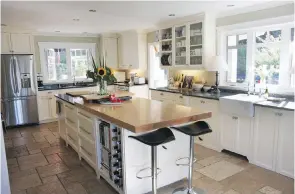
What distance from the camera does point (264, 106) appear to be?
121 inches

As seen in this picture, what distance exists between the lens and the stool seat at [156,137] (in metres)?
2.09

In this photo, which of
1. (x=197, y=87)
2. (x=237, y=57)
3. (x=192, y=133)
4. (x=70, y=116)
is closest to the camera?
(x=192, y=133)

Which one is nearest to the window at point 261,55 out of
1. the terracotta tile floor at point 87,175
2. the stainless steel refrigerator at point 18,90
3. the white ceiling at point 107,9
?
the white ceiling at point 107,9

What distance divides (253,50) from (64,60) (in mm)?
5011

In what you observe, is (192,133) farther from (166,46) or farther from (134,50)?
(134,50)

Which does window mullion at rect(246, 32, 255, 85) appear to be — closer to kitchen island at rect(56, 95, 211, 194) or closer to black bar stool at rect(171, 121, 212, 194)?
kitchen island at rect(56, 95, 211, 194)

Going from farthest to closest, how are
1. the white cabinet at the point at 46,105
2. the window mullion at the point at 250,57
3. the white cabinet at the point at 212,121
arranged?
the white cabinet at the point at 46,105
the window mullion at the point at 250,57
the white cabinet at the point at 212,121

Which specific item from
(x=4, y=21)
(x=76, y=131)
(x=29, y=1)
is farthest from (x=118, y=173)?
(x=4, y=21)

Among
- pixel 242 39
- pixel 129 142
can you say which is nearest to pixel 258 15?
pixel 242 39

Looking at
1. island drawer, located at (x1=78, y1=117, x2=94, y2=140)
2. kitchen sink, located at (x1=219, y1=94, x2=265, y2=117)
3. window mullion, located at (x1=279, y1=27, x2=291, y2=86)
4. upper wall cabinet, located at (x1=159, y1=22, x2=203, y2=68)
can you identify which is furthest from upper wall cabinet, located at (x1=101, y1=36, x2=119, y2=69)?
window mullion, located at (x1=279, y1=27, x2=291, y2=86)

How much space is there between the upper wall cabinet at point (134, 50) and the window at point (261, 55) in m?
2.52

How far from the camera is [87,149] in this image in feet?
10.7

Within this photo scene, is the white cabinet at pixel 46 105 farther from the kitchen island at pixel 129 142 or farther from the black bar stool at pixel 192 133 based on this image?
the black bar stool at pixel 192 133

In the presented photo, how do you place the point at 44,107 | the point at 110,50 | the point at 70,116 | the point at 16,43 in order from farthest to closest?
the point at 110,50, the point at 44,107, the point at 16,43, the point at 70,116
